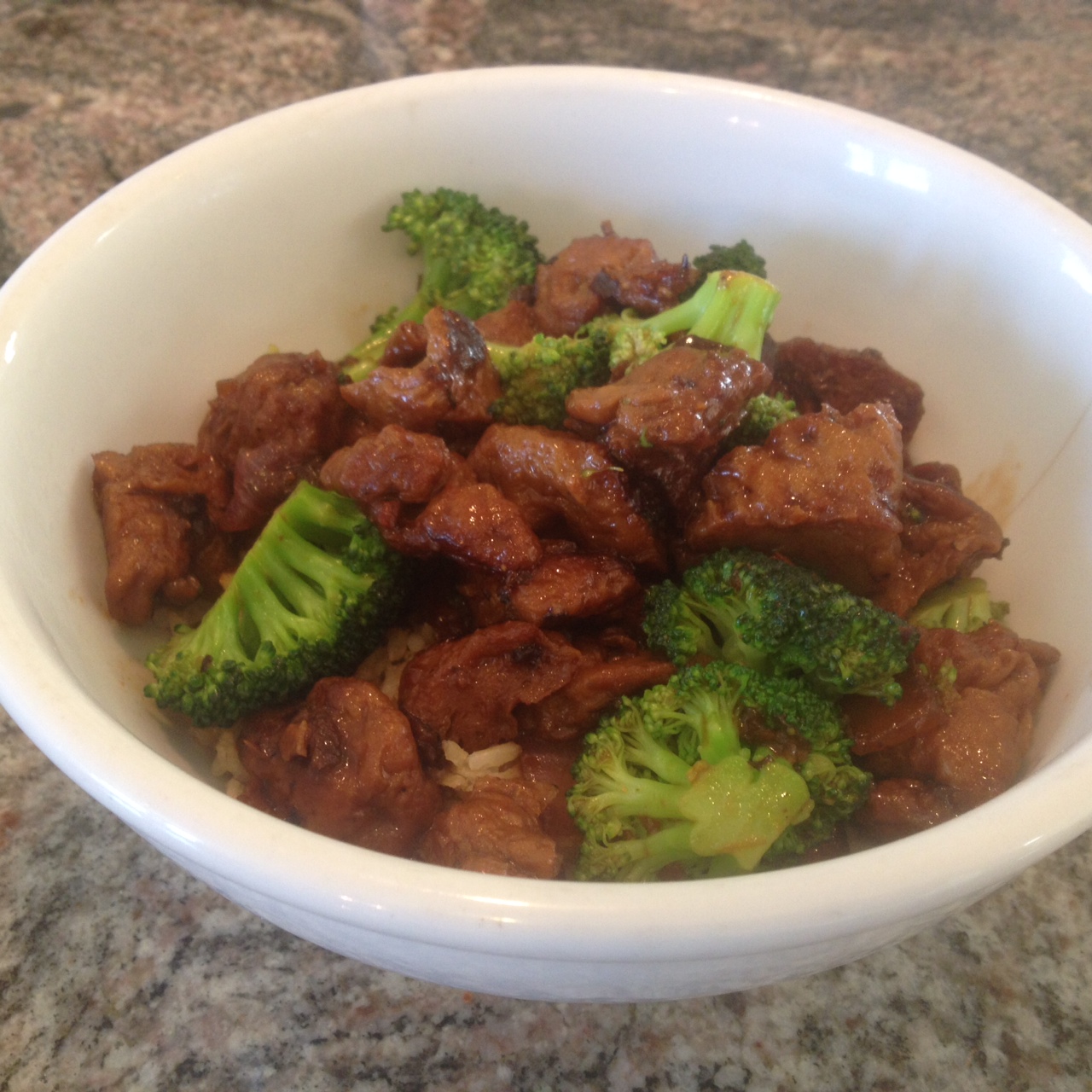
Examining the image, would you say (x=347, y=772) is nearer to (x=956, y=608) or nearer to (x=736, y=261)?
(x=956, y=608)

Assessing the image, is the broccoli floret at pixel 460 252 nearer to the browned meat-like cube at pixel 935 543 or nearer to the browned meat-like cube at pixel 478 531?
the browned meat-like cube at pixel 478 531

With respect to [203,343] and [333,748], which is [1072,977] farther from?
[203,343]

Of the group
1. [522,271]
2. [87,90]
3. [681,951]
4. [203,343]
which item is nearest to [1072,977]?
[681,951]

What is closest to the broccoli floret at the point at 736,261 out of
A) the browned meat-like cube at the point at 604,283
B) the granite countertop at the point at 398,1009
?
the browned meat-like cube at the point at 604,283

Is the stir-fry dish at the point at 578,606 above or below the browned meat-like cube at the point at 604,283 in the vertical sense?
below

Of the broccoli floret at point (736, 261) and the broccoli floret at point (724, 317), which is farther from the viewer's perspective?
the broccoli floret at point (736, 261)

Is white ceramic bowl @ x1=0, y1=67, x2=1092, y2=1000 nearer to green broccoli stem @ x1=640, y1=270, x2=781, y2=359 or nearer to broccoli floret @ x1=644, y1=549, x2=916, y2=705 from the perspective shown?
broccoli floret @ x1=644, y1=549, x2=916, y2=705

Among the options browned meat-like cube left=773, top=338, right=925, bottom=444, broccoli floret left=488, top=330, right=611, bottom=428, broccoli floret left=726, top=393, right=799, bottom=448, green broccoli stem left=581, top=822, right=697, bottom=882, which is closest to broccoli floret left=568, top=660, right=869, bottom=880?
green broccoli stem left=581, top=822, right=697, bottom=882
